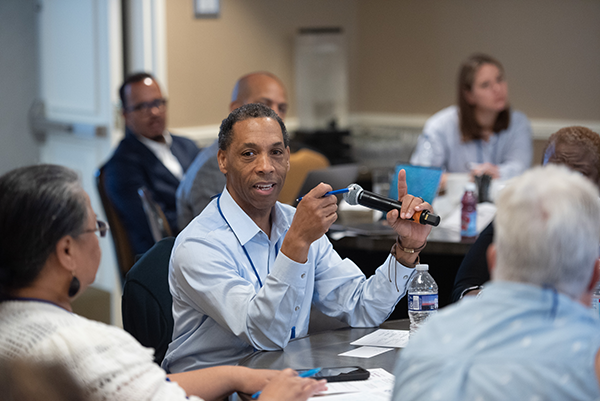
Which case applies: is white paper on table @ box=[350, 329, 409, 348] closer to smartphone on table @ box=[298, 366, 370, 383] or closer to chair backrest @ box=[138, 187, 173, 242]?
smartphone on table @ box=[298, 366, 370, 383]

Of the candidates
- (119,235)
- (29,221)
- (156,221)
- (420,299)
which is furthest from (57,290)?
(119,235)

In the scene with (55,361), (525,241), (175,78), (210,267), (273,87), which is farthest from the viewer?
(175,78)

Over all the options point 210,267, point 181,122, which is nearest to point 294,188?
point 181,122

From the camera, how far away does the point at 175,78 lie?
4570 millimetres

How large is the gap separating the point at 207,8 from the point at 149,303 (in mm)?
3165

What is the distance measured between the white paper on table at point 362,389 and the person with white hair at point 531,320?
1.23ft

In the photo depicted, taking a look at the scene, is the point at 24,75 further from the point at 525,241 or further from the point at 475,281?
the point at 525,241

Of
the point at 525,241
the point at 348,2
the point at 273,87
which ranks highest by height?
the point at 348,2

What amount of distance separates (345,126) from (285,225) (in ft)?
12.8

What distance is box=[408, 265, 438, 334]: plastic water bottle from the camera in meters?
1.77

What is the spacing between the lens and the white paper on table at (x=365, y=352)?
1.58 meters

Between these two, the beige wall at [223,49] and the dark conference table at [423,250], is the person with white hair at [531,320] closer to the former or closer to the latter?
the dark conference table at [423,250]

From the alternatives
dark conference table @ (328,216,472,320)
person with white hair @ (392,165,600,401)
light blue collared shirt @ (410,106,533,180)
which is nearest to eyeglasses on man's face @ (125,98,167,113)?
dark conference table @ (328,216,472,320)

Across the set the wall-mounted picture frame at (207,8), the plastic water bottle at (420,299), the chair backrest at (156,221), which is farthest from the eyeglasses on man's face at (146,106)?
the plastic water bottle at (420,299)
